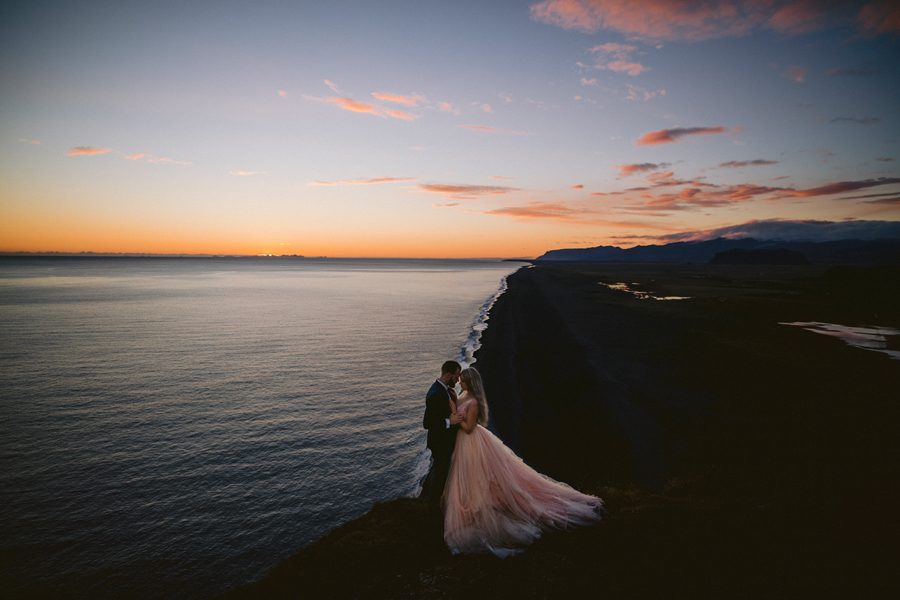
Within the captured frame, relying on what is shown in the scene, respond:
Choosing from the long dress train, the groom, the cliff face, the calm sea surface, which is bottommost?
the calm sea surface

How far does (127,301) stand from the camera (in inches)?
1898

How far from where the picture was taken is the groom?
→ 657 cm

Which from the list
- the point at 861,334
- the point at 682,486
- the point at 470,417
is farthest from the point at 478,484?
the point at 861,334

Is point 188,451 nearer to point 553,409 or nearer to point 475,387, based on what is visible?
point 475,387

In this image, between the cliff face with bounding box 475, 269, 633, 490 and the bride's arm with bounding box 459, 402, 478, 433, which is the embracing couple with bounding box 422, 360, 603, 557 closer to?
the bride's arm with bounding box 459, 402, 478, 433

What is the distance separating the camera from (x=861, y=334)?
27.0m

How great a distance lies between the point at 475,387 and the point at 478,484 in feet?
5.63

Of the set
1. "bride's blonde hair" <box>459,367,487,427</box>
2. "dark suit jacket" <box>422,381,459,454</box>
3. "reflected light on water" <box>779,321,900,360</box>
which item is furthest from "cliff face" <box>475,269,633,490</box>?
"reflected light on water" <box>779,321,900,360</box>

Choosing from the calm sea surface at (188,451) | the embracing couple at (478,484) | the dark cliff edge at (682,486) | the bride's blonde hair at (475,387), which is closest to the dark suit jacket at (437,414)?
the embracing couple at (478,484)

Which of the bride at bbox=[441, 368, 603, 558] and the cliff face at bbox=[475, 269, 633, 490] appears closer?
the bride at bbox=[441, 368, 603, 558]

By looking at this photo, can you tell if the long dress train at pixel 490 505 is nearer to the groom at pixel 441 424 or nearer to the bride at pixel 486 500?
the bride at pixel 486 500

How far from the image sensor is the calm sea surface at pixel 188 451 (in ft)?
24.4

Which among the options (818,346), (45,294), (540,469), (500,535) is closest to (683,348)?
(818,346)

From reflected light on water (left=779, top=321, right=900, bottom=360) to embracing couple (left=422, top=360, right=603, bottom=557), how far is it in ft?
82.8
